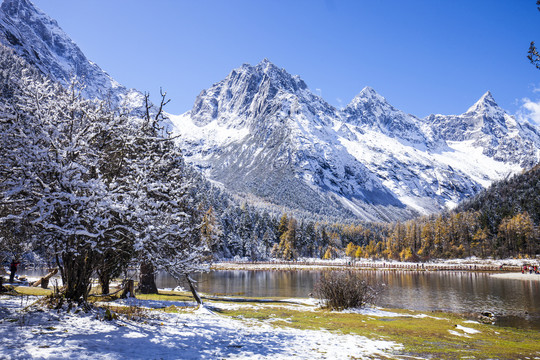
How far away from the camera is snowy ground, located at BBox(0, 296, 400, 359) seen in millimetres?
9102

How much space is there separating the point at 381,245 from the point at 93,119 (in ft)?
598

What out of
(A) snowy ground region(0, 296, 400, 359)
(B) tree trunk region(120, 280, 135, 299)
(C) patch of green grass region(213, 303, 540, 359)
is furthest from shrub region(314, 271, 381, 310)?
(B) tree trunk region(120, 280, 135, 299)

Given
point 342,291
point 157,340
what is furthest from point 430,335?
point 157,340

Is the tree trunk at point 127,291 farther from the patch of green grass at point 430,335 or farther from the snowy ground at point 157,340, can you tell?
the snowy ground at point 157,340

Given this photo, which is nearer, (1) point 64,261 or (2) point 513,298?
(1) point 64,261

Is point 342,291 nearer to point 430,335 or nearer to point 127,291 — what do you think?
point 430,335

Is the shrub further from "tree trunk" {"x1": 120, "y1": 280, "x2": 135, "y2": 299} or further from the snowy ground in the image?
"tree trunk" {"x1": 120, "y1": 280, "x2": 135, "y2": 299}

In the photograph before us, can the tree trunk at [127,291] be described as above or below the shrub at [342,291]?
above

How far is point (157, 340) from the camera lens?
11.2 m

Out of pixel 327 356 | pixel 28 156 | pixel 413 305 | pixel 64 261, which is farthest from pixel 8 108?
pixel 413 305

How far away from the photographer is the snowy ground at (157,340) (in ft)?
29.9

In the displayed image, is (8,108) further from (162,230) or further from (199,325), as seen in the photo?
(199,325)

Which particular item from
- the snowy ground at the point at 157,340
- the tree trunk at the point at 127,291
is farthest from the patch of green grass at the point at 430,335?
the tree trunk at the point at 127,291

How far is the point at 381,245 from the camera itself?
17938cm
